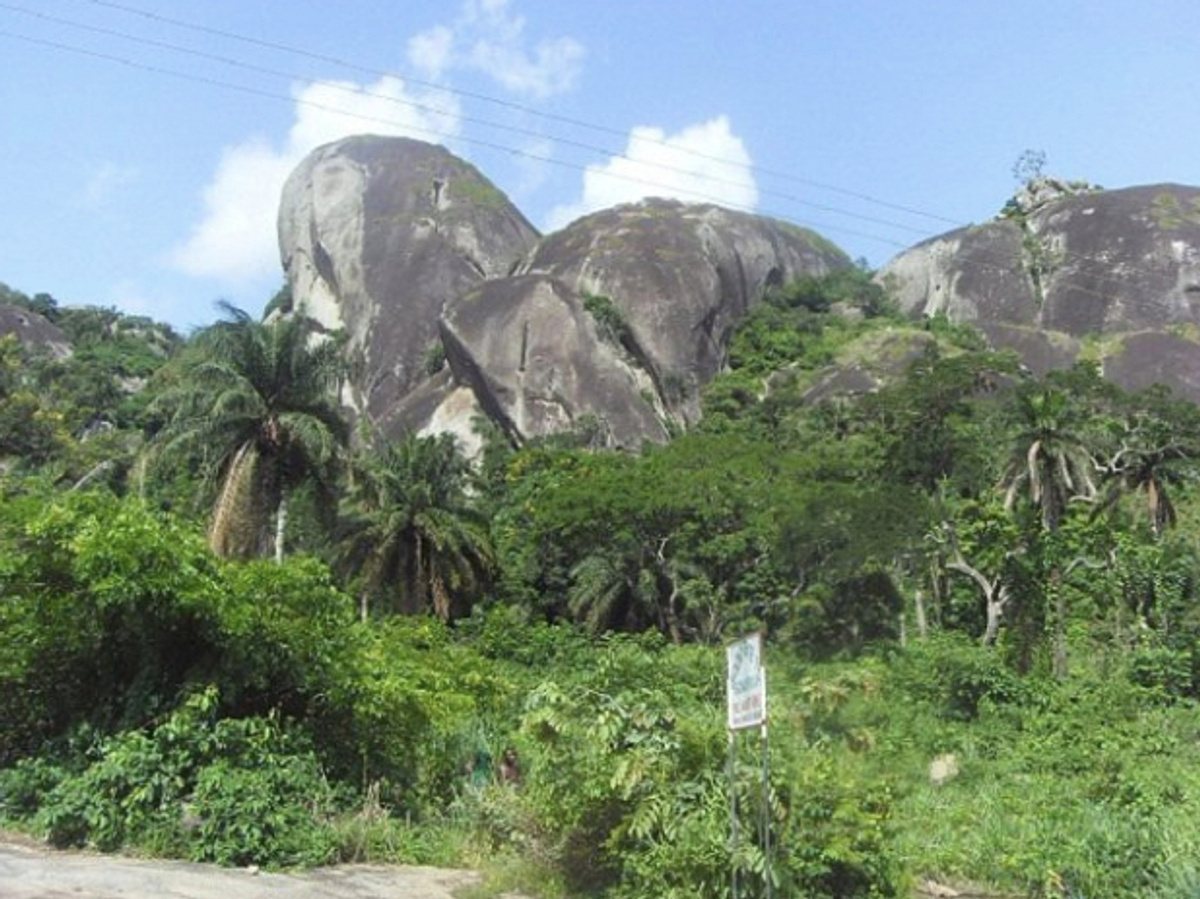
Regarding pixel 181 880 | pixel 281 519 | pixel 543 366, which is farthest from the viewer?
pixel 543 366

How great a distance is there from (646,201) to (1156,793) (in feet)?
210

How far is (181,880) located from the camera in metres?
9.41

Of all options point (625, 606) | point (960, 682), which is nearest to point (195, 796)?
point (960, 682)

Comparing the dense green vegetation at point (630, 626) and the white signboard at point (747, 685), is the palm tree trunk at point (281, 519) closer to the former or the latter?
the dense green vegetation at point (630, 626)

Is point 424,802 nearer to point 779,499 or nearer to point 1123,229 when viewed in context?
point 779,499

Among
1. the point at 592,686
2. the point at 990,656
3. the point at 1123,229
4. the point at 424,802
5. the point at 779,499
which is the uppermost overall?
the point at 1123,229

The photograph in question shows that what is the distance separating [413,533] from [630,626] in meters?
7.41

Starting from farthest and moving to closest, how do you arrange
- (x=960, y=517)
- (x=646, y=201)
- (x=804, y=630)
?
(x=646, y=201) < (x=960, y=517) < (x=804, y=630)

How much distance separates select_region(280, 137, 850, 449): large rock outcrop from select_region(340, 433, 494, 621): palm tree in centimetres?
1862

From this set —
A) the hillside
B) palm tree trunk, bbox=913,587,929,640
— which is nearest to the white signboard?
the hillside

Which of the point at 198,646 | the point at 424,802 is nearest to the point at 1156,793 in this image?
the point at 424,802

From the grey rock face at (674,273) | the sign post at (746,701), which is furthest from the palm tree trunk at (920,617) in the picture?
the sign post at (746,701)

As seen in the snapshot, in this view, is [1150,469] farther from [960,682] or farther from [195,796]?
[195,796]

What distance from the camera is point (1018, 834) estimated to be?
11.0 metres
